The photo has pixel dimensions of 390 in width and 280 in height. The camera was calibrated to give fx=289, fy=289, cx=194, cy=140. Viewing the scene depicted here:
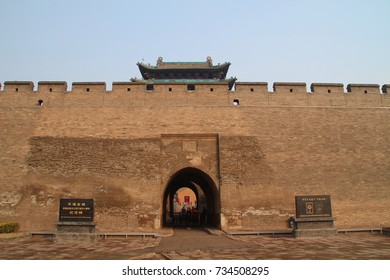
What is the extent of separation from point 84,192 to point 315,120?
9027mm

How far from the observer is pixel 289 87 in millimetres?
11523

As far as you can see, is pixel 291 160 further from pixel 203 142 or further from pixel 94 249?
pixel 94 249

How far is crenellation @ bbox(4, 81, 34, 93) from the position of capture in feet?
37.1

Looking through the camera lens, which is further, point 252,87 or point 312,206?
point 252,87

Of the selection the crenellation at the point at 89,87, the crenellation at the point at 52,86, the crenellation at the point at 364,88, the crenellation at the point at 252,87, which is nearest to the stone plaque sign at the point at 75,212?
the crenellation at the point at 89,87

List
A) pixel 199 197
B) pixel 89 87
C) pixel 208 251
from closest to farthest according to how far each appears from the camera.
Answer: pixel 208 251, pixel 89 87, pixel 199 197

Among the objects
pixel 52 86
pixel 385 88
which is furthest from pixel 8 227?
pixel 385 88

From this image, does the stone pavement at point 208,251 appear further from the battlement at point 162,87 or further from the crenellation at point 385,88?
the crenellation at point 385,88

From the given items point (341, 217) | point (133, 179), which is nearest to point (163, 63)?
point (133, 179)

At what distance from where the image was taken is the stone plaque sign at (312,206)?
8828 mm

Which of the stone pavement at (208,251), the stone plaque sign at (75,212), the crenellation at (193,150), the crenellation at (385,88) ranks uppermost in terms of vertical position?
the crenellation at (385,88)

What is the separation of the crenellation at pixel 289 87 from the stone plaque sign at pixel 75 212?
8027 millimetres

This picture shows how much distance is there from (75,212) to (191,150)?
4.42 meters

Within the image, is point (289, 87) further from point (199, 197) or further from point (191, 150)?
point (199, 197)
